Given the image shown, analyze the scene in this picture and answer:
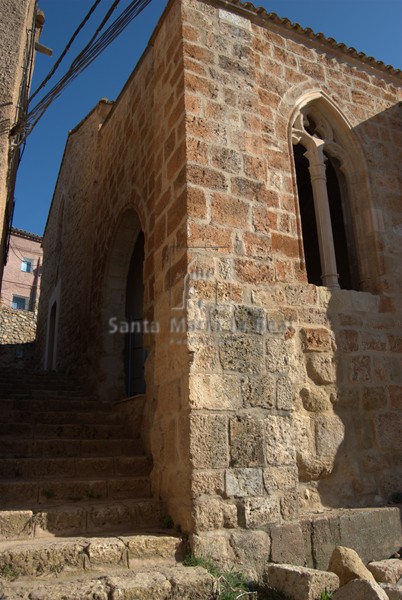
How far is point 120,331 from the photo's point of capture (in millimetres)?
6480

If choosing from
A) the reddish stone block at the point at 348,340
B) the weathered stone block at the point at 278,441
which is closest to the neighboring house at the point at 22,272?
the reddish stone block at the point at 348,340

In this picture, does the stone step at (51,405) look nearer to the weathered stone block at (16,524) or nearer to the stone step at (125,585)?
the weathered stone block at (16,524)

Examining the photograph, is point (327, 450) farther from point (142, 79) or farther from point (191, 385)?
point (142, 79)

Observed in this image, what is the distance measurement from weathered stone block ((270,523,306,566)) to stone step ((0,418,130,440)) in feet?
6.39

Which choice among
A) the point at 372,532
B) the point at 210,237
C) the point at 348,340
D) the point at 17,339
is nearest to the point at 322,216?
the point at 348,340

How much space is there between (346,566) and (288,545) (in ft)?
1.33

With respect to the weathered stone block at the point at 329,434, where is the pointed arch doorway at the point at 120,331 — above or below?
above

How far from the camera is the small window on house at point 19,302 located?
90.2 feet

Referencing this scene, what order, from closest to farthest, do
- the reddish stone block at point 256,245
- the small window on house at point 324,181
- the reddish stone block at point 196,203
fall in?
the reddish stone block at point 196,203, the reddish stone block at point 256,245, the small window on house at point 324,181

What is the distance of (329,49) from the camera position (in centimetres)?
535

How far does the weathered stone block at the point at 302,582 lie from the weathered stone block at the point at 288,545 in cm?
28

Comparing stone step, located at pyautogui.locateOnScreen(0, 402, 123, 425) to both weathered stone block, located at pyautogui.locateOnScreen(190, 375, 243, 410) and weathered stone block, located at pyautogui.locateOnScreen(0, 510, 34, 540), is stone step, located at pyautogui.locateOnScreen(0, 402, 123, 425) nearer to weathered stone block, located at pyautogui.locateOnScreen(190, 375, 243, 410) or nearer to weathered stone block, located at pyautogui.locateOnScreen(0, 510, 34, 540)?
weathered stone block, located at pyautogui.locateOnScreen(0, 510, 34, 540)

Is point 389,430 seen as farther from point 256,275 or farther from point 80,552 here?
point 80,552

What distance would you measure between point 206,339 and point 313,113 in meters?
3.18
